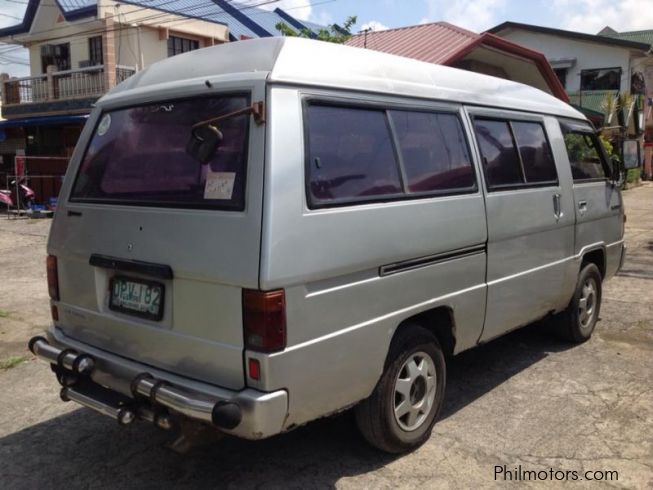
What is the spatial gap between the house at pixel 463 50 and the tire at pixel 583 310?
769 centimetres

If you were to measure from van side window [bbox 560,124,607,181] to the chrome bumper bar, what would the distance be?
3681 millimetres

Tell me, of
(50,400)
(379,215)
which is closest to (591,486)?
(379,215)

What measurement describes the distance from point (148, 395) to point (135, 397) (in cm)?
18

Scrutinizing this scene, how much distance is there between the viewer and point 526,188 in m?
4.33

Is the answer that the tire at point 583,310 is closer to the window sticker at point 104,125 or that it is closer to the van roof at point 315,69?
the van roof at point 315,69

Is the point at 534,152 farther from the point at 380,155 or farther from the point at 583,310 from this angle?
the point at 380,155

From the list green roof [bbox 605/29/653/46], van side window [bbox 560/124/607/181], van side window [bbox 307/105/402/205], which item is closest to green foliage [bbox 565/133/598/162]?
van side window [bbox 560/124/607/181]

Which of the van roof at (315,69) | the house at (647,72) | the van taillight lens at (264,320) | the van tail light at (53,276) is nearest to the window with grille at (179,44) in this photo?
the van roof at (315,69)

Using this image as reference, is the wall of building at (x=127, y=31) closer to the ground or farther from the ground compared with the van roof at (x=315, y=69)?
farther from the ground

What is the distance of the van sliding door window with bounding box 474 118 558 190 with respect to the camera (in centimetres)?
401

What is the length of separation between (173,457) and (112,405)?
0.69 metres

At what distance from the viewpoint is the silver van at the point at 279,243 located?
2.64 metres

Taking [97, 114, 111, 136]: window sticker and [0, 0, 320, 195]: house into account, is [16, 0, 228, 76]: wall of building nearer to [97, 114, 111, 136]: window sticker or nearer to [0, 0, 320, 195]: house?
[0, 0, 320, 195]: house

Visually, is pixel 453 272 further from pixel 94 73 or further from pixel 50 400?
pixel 94 73
